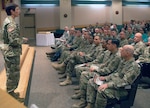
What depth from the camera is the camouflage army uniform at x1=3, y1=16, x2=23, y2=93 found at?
109 inches

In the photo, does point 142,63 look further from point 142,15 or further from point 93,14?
point 142,15

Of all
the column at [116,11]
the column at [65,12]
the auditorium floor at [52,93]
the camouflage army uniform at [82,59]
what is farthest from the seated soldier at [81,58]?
the column at [116,11]

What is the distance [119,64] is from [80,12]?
37.6 ft

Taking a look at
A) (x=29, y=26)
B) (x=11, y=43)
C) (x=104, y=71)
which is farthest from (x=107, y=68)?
(x=29, y=26)

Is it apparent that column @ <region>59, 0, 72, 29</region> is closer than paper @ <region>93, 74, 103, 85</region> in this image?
No

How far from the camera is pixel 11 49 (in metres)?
2.83

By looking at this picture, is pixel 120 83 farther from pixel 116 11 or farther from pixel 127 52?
pixel 116 11

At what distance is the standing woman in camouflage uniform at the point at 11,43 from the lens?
2760 millimetres

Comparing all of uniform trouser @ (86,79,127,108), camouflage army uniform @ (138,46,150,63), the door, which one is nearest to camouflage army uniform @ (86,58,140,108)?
uniform trouser @ (86,79,127,108)

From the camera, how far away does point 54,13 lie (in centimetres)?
1384

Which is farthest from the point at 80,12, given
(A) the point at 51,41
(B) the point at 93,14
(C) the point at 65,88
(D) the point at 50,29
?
(C) the point at 65,88

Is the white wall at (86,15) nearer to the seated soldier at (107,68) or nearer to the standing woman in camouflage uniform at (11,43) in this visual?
the seated soldier at (107,68)

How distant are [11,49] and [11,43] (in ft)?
0.29

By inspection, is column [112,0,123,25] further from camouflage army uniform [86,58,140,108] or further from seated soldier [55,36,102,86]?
camouflage army uniform [86,58,140,108]
